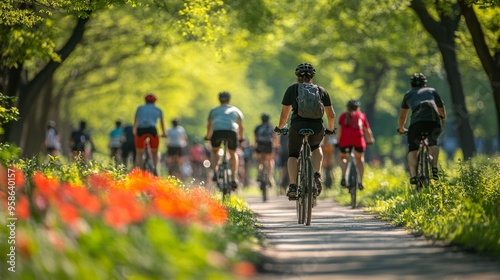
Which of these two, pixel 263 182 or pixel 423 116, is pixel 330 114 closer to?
pixel 423 116

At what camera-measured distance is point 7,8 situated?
17.8m

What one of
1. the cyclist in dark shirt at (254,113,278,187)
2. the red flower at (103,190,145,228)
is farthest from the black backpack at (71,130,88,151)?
the red flower at (103,190,145,228)

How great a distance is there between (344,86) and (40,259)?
37.8m

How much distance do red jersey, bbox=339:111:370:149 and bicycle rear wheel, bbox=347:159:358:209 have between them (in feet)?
1.42

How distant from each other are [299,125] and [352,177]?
5841 millimetres

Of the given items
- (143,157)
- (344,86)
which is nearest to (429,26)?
(143,157)

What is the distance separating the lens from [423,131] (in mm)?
18234

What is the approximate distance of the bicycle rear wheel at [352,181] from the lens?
65.5 ft

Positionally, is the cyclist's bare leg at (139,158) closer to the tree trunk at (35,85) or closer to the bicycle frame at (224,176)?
the bicycle frame at (224,176)

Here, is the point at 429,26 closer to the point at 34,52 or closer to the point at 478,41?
the point at 478,41

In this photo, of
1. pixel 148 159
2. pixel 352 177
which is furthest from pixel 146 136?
pixel 352 177

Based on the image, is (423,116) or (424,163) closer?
(423,116)

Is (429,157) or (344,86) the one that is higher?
(344,86)

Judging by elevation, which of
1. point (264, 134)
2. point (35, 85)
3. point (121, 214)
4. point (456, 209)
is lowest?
point (121, 214)
